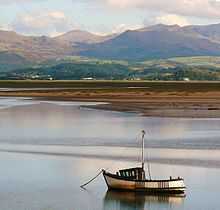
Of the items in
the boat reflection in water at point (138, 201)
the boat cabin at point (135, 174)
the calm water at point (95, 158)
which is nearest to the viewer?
the boat reflection in water at point (138, 201)

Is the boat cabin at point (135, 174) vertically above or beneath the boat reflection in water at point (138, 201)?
above

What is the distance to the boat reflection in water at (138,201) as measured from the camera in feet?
94.6

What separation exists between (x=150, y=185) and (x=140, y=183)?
47cm

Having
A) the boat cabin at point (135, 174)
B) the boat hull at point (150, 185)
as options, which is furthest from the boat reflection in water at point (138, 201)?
the boat cabin at point (135, 174)

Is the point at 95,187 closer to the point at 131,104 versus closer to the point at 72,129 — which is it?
the point at 72,129

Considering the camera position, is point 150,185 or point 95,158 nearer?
point 150,185

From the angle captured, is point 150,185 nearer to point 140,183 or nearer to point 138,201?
Result: point 140,183

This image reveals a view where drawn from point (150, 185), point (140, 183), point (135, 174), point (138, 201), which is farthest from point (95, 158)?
point (138, 201)

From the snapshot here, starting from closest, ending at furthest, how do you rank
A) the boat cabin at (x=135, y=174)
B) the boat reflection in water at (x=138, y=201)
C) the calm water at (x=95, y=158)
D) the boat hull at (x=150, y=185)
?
the boat reflection in water at (x=138, y=201) < the calm water at (x=95, y=158) < the boat hull at (x=150, y=185) < the boat cabin at (x=135, y=174)

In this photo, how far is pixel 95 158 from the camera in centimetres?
4100

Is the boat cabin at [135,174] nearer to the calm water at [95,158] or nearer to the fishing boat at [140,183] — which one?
the fishing boat at [140,183]

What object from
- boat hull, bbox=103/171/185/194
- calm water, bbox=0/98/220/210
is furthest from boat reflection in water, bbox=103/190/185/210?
boat hull, bbox=103/171/185/194

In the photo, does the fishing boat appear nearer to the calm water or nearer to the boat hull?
the boat hull

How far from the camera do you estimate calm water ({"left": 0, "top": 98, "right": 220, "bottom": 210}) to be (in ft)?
96.9
